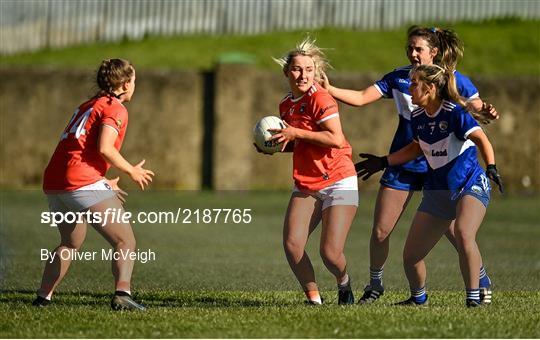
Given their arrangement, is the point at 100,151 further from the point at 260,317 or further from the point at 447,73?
the point at 447,73

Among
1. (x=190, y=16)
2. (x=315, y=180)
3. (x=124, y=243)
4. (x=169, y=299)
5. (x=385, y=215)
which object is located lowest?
(x=169, y=299)

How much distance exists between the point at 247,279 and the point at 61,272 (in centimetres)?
245

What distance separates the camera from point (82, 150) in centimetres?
778

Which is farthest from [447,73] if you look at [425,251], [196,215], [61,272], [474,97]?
[196,215]

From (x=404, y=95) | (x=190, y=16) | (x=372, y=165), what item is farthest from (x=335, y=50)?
(x=372, y=165)

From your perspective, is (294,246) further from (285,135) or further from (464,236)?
(464,236)

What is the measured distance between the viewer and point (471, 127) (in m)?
7.70

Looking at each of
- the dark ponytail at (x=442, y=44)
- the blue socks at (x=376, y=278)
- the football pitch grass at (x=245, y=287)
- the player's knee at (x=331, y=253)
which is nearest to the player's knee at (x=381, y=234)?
the blue socks at (x=376, y=278)

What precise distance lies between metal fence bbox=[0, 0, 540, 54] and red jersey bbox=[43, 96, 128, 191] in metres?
16.4

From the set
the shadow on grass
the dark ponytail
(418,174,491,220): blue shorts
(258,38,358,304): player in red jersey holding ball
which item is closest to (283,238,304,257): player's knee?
(258,38,358,304): player in red jersey holding ball

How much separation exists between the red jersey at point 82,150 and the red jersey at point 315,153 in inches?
45.2

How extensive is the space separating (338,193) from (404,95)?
1.03 metres

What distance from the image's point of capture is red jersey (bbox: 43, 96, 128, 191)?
775 cm

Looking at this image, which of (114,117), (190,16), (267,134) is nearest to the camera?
(114,117)
